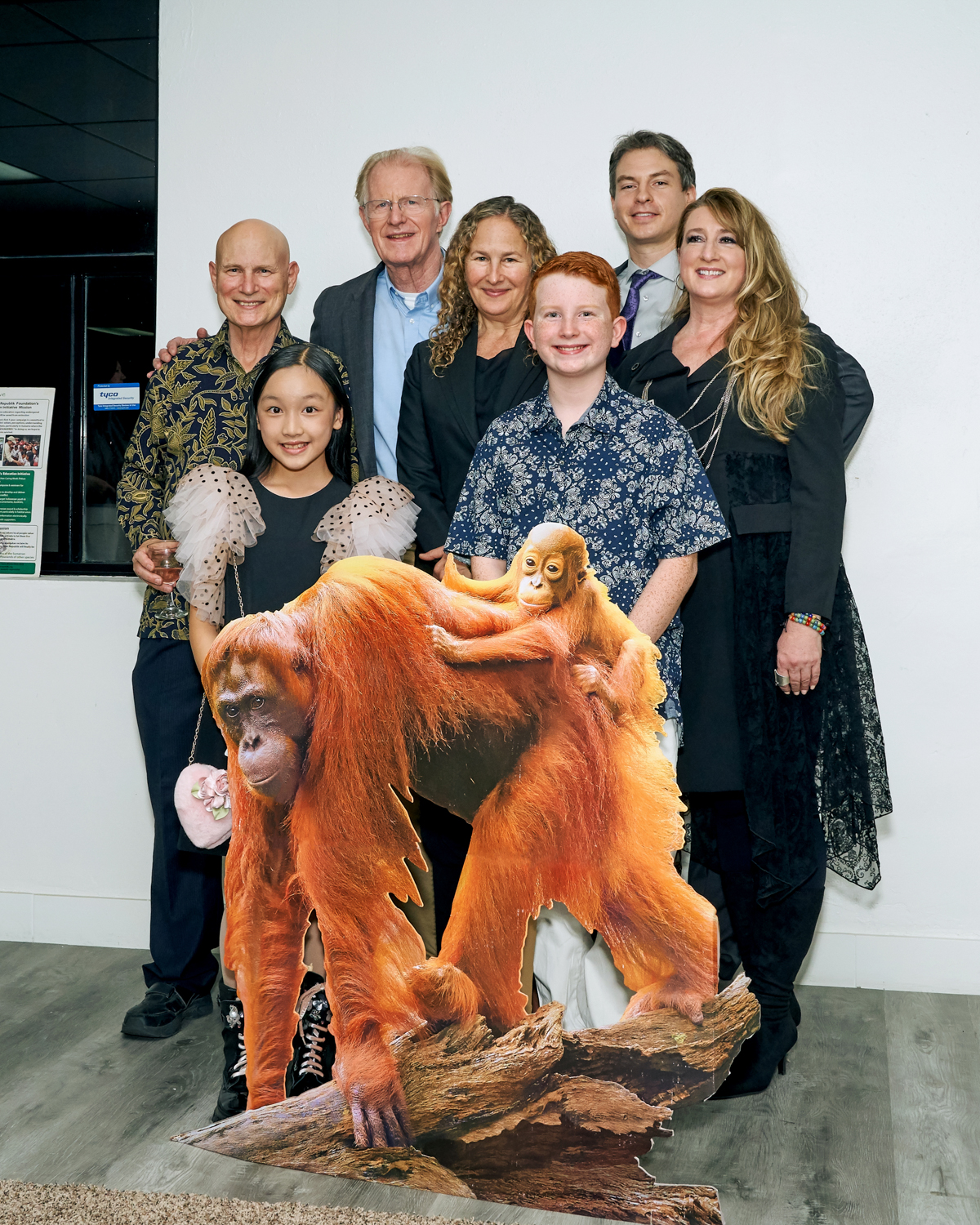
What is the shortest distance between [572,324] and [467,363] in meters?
0.47

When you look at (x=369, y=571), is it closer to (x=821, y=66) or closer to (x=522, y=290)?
(x=522, y=290)

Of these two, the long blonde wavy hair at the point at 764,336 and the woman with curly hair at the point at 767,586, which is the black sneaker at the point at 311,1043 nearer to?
the woman with curly hair at the point at 767,586

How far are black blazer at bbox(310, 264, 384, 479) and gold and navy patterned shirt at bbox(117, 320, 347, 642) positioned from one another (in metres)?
0.11

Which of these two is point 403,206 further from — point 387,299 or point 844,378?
point 844,378

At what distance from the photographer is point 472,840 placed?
213 cm

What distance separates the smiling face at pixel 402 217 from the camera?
8.87 ft

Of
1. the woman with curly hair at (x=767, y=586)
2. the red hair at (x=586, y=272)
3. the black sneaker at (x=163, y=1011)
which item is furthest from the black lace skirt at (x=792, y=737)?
the black sneaker at (x=163, y=1011)

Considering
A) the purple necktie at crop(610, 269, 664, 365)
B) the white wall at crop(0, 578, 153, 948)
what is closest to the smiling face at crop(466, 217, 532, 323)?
the purple necktie at crop(610, 269, 664, 365)

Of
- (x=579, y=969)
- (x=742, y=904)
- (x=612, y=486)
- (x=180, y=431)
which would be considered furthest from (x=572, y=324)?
(x=742, y=904)

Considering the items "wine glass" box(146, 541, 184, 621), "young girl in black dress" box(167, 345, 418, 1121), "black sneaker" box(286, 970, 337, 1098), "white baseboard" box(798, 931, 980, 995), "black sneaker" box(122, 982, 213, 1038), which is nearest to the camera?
"young girl in black dress" box(167, 345, 418, 1121)

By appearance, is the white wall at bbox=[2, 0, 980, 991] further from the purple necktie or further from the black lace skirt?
the black lace skirt

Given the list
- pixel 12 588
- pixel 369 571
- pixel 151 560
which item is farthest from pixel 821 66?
pixel 12 588

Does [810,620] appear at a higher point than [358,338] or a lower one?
lower

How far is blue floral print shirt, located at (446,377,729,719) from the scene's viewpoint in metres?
2.16
